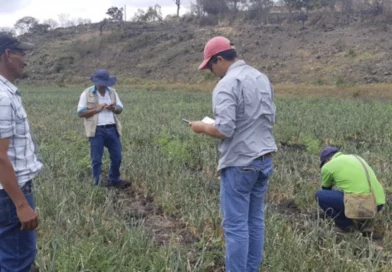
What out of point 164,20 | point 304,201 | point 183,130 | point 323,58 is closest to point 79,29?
point 164,20

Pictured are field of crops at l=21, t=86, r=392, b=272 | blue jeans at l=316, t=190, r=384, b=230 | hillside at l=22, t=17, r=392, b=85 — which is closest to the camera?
field of crops at l=21, t=86, r=392, b=272

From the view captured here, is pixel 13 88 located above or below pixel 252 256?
above

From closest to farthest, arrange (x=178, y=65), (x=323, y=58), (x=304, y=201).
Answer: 1. (x=304, y=201)
2. (x=323, y=58)
3. (x=178, y=65)

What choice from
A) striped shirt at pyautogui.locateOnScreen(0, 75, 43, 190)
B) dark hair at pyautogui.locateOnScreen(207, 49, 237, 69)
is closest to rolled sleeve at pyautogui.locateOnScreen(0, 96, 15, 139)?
striped shirt at pyautogui.locateOnScreen(0, 75, 43, 190)

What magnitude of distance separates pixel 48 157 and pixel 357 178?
200 inches

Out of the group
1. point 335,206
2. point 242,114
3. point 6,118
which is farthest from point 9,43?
point 335,206

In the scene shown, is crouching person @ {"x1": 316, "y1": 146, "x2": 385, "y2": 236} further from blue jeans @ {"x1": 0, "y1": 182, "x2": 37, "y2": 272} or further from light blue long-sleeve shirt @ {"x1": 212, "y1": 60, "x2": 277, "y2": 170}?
blue jeans @ {"x1": 0, "y1": 182, "x2": 37, "y2": 272}

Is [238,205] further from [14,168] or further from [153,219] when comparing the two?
[153,219]

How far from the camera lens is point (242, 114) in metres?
3.52

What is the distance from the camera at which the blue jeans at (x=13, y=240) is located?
9.74 ft

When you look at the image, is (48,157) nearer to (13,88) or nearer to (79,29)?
(13,88)

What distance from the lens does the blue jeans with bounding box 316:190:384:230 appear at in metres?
5.21

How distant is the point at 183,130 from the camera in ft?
36.8

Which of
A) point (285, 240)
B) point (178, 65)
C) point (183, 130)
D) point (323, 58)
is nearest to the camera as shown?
point (285, 240)
